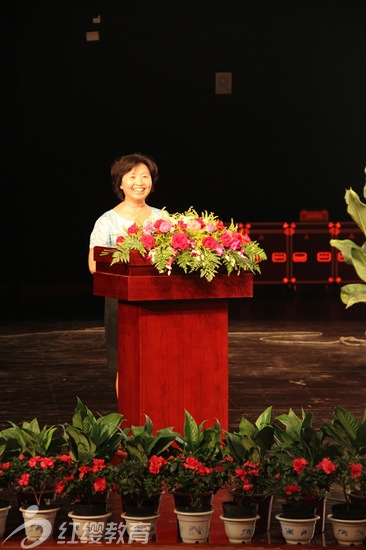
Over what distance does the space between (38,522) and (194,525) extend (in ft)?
1.71

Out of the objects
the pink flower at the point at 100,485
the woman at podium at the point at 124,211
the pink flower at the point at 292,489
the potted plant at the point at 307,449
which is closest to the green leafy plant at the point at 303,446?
the potted plant at the point at 307,449

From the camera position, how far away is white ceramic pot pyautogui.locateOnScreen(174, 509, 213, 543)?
12.2 ft

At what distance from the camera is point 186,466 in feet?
12.5

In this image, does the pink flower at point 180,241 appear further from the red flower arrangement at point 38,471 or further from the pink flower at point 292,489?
the pink flower at point 292,489

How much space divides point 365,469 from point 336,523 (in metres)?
0.22

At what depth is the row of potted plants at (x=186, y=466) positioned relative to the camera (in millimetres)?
3768

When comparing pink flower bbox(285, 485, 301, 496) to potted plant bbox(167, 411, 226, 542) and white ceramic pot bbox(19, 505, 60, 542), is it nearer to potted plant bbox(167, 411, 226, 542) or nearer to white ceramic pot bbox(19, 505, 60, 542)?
potted plant bbox(167, 411, 226, 542)

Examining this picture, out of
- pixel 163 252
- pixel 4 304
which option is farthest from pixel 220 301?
pixel 4 304

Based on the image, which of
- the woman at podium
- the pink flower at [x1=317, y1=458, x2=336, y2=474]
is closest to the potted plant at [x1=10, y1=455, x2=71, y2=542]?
the pink flower at [x1=317, y1=458, x2=336, y2=474]

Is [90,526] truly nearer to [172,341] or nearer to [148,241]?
[172,341]

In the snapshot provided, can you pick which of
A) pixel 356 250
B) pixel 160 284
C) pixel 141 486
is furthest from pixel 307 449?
pixel 160 284

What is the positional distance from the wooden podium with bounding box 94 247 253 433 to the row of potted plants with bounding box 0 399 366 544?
563 mm

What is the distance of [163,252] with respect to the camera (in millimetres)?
4504

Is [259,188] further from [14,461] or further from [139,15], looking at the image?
[14,461]
